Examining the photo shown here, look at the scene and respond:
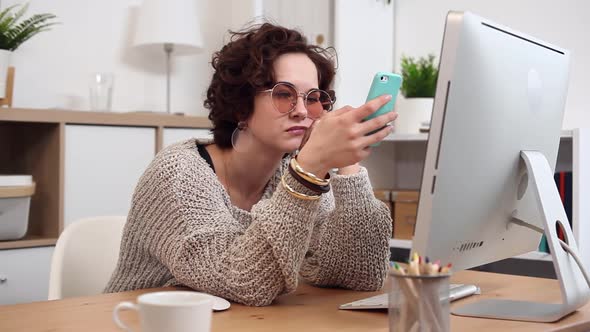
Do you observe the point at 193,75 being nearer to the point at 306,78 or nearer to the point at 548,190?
the point at 306,78

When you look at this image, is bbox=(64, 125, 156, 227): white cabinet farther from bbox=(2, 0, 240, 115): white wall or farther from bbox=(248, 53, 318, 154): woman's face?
bbox=(248, 53, 318, 154): woman's face

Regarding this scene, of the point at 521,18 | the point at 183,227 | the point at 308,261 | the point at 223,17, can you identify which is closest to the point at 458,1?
the point at 521,18

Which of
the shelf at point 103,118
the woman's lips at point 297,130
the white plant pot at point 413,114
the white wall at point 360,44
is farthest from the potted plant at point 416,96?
the woman's lips at point 297,130

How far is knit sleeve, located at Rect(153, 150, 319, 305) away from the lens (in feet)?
3.88

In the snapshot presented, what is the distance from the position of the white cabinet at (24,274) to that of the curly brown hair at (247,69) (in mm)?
1170

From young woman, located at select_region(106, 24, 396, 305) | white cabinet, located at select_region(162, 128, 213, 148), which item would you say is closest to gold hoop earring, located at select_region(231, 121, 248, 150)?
young woman, located at select_region(106, 24, 396, 305)

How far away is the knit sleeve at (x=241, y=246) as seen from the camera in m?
1.18

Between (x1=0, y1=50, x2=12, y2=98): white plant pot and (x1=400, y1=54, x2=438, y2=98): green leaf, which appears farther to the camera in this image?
(x1=400, y1=54, x2=438, y2=98): green leaf

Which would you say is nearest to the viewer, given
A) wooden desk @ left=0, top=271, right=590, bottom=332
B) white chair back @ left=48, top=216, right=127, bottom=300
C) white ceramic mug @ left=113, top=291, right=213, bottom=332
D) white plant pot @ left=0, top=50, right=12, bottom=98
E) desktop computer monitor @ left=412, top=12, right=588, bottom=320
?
white ceramic mug @ left=113, top=291, right=213, bottom=332

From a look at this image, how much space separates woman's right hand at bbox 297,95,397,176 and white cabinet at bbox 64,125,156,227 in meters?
1.66

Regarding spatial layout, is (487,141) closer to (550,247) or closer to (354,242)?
(550,247)

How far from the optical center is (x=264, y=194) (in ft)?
5.16

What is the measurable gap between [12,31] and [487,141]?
7.07ft

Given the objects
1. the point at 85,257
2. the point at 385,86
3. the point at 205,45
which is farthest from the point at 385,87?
the point at 205,45
